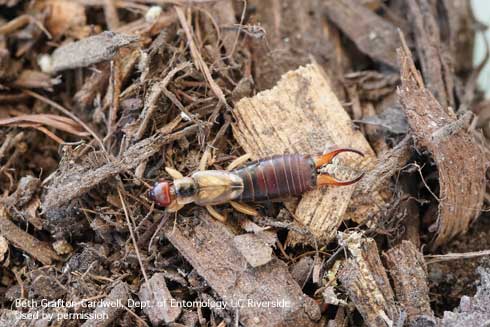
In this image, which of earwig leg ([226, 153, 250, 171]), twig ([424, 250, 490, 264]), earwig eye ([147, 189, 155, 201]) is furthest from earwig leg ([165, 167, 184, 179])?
twig ([424, 250, 490, 264])

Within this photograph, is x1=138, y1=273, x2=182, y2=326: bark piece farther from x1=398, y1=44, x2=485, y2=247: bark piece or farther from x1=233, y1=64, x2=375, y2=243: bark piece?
x1=398, y1=44, x2=485, y2=247: bark piece

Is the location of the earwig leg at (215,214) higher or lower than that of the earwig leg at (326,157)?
lower

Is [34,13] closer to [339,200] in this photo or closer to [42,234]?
[42,234]

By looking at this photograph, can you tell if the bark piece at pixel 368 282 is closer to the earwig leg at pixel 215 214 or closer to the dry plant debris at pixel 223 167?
the dry plant debris at pixel 223 167

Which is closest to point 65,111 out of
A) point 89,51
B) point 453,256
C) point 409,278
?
point 89,51

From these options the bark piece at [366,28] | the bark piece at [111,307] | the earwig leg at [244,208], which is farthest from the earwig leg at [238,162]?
the bark piece at [366,28]

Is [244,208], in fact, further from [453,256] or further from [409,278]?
[453,256]
